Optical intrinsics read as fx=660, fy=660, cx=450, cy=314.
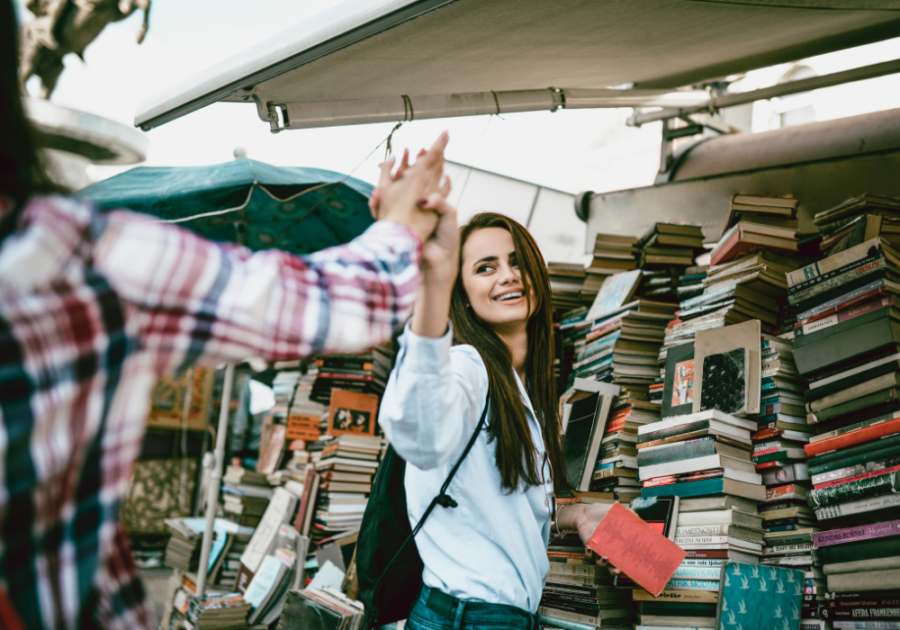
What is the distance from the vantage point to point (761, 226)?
2.79 m

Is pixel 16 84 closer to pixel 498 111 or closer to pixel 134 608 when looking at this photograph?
pixel 134 608

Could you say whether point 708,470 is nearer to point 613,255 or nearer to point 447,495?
point 447,495

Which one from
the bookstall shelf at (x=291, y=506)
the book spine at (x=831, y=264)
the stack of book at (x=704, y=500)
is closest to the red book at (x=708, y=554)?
the stack of book at (x=704, y=500)

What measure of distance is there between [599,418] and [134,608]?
245cm

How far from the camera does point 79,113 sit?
3.47m

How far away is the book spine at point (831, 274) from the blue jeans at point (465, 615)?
1750 millimetres

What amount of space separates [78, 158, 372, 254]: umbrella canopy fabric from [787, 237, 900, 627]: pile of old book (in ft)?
7.04

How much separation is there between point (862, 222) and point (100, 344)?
263cm

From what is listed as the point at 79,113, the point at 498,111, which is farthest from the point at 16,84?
the point at 79,113

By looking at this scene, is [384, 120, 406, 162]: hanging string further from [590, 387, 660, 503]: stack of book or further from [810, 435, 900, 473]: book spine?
[810, 435, 900, 473]: book spine

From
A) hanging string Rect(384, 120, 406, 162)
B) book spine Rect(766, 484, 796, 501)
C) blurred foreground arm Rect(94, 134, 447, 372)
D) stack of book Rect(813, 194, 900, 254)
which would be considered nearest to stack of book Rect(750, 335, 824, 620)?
book spine Rect(766, 484, 796, 501)

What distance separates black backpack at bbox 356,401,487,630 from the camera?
1.47 meters

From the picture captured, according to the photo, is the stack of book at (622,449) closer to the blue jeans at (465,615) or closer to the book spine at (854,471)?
the book spine at (854,471)

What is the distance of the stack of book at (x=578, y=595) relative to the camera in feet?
7.56
